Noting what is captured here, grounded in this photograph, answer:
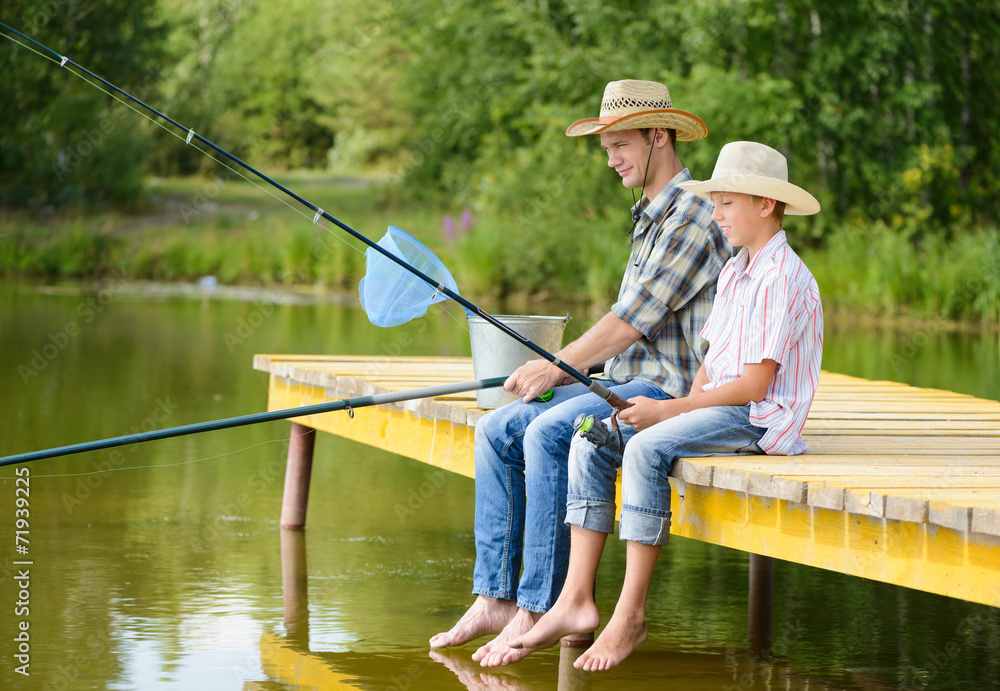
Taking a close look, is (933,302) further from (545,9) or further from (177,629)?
(177,629)

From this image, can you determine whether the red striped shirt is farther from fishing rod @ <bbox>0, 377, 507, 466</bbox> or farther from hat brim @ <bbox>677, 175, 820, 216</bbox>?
fishing rod @ <bbox>0, 377, 507, 466</bbox>

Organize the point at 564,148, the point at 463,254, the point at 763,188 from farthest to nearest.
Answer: the point at 564,148 → the point at 463,254 → the point at 763,188

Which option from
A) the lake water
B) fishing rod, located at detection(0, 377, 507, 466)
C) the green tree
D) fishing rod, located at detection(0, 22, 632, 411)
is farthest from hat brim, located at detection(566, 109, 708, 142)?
the green tree

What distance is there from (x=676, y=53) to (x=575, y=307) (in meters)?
4.40

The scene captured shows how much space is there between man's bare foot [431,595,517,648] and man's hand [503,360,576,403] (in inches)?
18.5

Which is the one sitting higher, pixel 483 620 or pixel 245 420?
pixel 245 420

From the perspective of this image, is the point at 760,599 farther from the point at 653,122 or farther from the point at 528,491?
the point at 653,122

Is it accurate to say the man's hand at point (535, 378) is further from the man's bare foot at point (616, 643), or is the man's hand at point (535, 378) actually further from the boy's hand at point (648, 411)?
the man's bare foot at point (616, 643)

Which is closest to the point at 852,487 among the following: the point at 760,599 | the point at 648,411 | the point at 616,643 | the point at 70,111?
the point at 648,411

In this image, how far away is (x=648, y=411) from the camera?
2900 mm

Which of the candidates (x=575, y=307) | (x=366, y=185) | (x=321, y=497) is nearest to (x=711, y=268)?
(x=321, y=497)

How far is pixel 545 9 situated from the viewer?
752 inches

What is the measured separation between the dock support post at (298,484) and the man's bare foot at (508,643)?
67.7 inches

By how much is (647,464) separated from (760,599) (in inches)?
47.5
